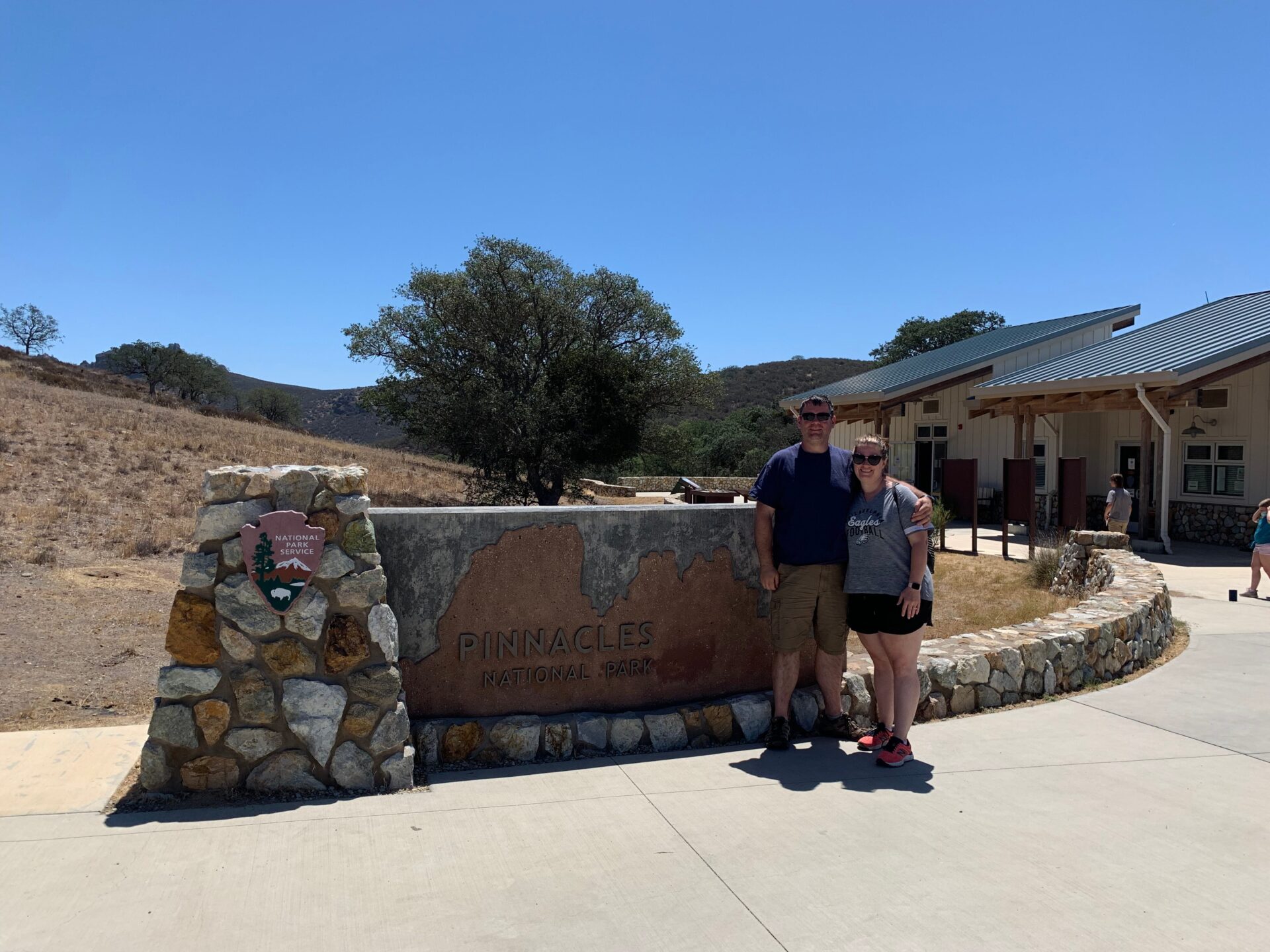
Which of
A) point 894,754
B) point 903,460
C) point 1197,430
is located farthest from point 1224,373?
point 894,754

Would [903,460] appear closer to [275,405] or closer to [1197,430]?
[1197,430]

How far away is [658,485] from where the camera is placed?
39.3 m

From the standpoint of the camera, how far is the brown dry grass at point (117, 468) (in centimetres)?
1329

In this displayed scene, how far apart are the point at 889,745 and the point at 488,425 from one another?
19.2m

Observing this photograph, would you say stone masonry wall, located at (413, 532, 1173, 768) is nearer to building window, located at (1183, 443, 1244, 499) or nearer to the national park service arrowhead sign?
the national park service arrowhead sign

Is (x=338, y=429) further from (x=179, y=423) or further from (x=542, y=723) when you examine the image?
(x=542, y=723)

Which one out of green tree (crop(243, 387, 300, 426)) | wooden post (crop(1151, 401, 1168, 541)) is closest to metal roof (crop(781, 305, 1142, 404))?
wooden post (crop(1151, 401, 1168, 541))

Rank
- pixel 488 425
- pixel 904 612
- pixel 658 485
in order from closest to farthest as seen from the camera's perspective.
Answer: pixel 904 612
pixel 488 425
pixel 658 485

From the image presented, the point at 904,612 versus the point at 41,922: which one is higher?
the point at 904,612

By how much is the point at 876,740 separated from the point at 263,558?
320 cm

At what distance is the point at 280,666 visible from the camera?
13.7 ft

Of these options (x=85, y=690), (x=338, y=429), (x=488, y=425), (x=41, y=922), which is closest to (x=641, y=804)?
(x=41, y=922)

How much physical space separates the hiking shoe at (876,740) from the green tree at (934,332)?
5474 cm

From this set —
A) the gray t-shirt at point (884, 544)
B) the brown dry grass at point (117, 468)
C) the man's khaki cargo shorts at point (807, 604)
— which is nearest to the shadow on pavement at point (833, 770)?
the man's khaki cargo shorts at point (807, 604)
